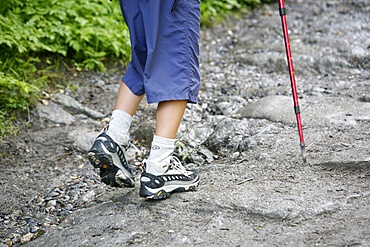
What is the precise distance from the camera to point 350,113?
171 inches

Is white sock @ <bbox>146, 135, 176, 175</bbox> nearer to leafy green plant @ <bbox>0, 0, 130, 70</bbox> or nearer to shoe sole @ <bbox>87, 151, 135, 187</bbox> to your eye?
shoe sole @ <bbox>87, 151, 135, 187</bbox>

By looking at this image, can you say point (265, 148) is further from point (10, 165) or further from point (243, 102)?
point (10, 165)

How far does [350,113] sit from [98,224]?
2161mm

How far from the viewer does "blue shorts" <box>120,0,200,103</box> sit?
3.09 m

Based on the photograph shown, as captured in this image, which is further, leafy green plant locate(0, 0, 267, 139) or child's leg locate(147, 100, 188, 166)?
leafy green plant locate(0, 0, 267, 139)

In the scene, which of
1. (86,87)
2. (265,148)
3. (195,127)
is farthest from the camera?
(86,87)

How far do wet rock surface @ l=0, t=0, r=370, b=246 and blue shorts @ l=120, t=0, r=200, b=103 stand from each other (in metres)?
0.64

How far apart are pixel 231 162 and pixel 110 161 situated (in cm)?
96

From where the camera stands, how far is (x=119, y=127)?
334cm

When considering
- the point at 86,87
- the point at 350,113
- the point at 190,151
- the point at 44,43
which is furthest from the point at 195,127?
the point at 44,43

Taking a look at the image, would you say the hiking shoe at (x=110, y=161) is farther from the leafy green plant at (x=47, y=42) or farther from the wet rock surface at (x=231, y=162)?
the leafy green plant at (x=47, y=42)

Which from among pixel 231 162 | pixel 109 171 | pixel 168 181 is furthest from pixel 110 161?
pixel 231 162

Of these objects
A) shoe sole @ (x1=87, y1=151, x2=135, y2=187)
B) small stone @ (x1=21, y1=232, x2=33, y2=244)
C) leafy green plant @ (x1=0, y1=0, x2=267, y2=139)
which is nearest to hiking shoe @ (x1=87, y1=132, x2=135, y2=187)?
shoe sole @ (x1=87, y1=151, x2=135, y2=187)

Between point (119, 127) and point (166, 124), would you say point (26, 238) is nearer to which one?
point (119, 127)
